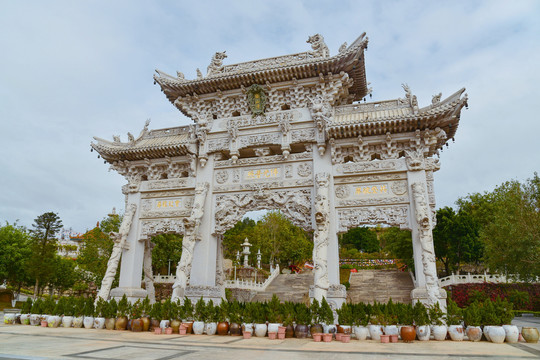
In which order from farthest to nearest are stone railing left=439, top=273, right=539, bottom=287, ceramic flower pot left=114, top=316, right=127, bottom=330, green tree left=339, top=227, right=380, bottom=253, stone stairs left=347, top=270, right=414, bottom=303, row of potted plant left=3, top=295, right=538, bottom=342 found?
green tree left=339, top=227, right=380, bottom=253, stone railing left=439, top=273, right=539, bottom=287, stone stairs left=347, top=270, right=414, bottom=303, ceramic flower pot left=114, top=316, right=127, bottom=330, row of potted plant left=3, top=295, right=538, bottom=342

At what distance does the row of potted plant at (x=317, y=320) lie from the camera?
23.1ft

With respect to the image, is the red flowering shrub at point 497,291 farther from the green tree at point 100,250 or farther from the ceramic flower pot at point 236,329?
the green tree at point 100,250

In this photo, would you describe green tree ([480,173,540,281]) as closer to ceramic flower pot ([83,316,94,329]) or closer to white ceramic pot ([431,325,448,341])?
white ceramic pot ([431,325,448,341])

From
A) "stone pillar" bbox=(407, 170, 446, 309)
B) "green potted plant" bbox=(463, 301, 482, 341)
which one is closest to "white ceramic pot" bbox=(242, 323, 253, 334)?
"stone pillar" bbox=(407, 170, 446, 309)

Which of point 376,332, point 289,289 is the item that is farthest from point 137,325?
point 289,289

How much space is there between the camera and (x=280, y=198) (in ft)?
35.4

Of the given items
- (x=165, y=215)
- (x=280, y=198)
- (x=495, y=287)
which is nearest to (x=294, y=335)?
(x=280, y=198)

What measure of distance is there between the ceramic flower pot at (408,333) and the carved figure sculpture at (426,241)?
1710 millimetres

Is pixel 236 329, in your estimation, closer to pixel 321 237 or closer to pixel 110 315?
pixel 321 237

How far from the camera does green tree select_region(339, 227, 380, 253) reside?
153 ft

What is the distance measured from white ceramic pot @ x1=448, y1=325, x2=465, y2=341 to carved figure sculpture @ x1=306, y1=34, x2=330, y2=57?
8470mm

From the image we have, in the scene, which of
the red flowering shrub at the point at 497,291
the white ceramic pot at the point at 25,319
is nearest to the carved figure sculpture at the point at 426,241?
the red flowering shrub at the point at 497,291

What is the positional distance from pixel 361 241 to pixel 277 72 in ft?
129

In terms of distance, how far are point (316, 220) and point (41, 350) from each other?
6564mm
